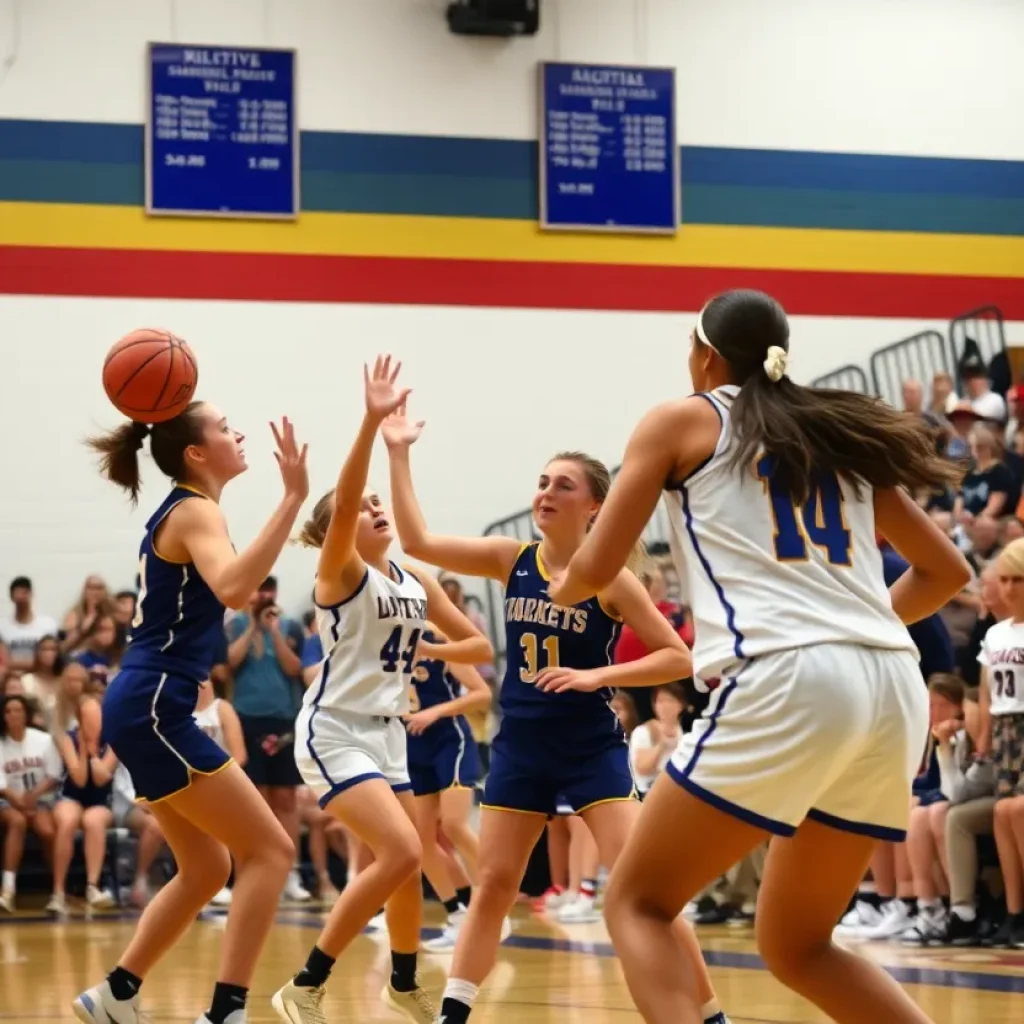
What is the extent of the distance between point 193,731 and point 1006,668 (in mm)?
5023

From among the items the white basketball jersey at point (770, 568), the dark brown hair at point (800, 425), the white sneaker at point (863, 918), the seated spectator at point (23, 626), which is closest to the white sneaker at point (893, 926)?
the white sneaker at point (863, 918)

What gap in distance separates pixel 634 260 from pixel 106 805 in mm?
6989

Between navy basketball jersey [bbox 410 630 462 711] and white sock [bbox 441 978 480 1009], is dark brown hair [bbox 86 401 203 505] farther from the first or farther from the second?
navy basketball jersey [bbox 410 630 462 711]

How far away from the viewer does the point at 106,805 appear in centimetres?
1270

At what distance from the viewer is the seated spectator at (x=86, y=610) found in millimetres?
14163

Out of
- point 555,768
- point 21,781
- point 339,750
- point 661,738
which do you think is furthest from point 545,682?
point 21,781

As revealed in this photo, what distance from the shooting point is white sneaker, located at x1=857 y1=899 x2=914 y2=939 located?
9508 mm

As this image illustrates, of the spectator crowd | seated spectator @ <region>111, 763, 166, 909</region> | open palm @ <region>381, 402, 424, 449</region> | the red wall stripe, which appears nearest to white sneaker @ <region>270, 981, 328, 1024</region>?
open palm @ <region>381, 402, 424, 449</region>

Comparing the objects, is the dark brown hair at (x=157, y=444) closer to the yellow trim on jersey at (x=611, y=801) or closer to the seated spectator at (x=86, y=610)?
the yellow trim on jersey at (x=611, y=801)

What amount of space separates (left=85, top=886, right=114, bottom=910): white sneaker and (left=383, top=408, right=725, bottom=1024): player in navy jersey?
7.23 m

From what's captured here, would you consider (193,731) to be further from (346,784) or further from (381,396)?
(381,396)

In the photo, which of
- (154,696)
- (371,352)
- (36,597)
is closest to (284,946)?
(154,696)

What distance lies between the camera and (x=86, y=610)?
47.8 ft

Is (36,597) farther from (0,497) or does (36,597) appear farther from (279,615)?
(279,615)
